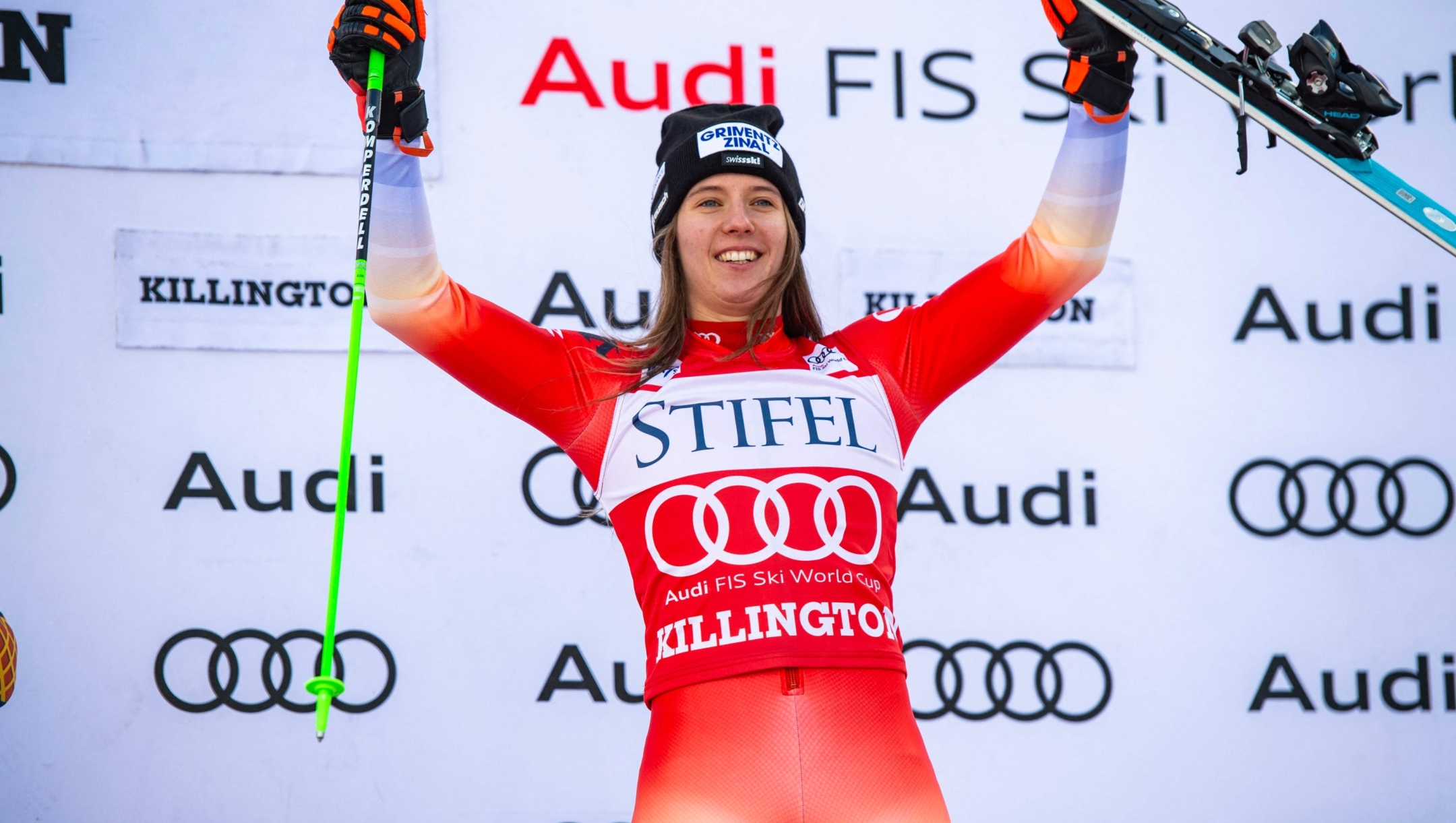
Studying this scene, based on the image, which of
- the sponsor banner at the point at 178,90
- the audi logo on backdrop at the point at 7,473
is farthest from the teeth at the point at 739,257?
the audi logo on backdrop at the point at 7,473

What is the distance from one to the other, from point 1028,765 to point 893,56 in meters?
1.44

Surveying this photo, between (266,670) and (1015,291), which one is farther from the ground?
(1015,291)

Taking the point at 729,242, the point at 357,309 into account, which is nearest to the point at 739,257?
the point at 729,242

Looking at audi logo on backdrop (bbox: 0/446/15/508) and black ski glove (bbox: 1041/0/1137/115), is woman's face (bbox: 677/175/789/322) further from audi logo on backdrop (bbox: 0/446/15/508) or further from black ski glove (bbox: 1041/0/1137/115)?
audi logo on backdrop (bbox: 0/446/15/508)

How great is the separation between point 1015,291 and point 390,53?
0.79 metres

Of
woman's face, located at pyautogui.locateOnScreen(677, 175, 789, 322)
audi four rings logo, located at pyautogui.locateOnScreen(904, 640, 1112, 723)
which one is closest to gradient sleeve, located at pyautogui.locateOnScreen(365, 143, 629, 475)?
woman's face, located at pyautogui.locateOnScreen(677, 175, 789, 322)

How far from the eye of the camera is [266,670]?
2430 mm

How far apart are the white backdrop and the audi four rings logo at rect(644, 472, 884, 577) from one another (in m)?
1.09

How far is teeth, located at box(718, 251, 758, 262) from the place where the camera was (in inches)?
64.9

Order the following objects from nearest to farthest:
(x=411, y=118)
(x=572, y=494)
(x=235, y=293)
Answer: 1. (x=411, y=118)
2. (x=235, y=293)
3. (x=572, y=494)

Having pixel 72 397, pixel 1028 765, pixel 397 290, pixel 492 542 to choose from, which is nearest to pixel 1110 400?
pixel 1028 765

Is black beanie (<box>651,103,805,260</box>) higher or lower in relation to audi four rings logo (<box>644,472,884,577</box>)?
higher

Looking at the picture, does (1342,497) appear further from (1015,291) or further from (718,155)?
(718,155)

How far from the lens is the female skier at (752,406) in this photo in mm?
1432
